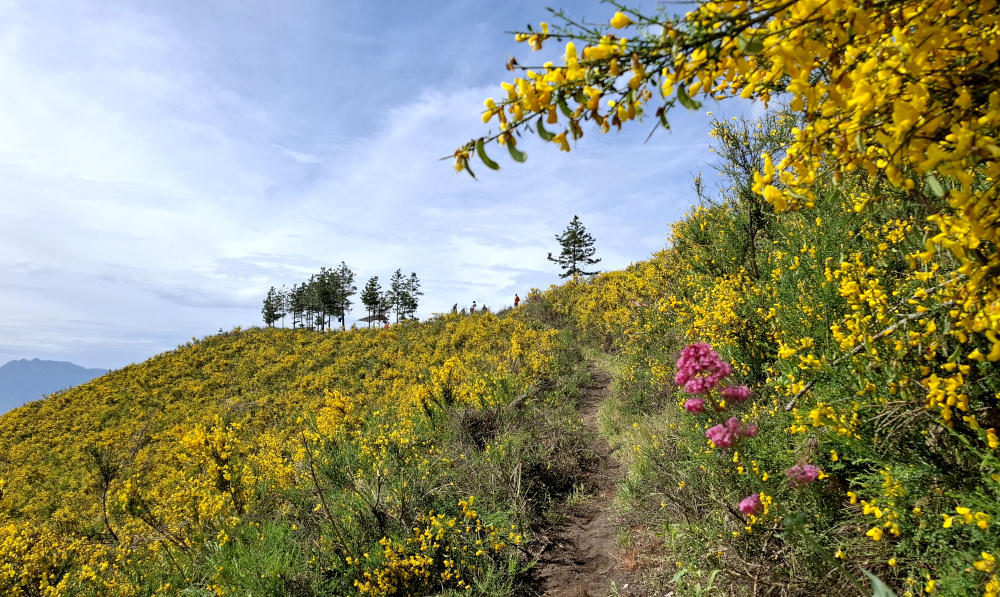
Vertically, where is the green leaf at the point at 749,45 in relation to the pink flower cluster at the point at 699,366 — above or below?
above

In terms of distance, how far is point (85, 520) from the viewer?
9.20 metres

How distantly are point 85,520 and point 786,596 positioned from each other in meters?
12.6

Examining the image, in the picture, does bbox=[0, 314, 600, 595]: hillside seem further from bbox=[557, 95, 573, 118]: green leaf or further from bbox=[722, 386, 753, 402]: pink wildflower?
bbox=[557, 95, 573, 118]: green leaf

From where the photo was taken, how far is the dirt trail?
3.49 metres

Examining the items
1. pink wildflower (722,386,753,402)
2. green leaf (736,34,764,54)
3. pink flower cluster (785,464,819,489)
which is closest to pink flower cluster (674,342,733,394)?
pink wildflower (722,386,753,402)

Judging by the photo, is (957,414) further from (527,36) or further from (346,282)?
(346,282)

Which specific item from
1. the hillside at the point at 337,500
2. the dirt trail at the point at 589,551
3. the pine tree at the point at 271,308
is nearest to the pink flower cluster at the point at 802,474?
the dirt trail at the point at 589,551

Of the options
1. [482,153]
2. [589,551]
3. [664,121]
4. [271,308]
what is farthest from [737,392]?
[271,308]

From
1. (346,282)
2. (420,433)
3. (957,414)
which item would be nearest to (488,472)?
(420,433)

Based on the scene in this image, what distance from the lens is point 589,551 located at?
399cm

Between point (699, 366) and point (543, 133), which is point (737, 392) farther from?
point (543, 133)

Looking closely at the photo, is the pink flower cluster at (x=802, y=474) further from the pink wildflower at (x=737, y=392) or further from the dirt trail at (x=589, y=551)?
the dirt trail at (x=589, y=551)

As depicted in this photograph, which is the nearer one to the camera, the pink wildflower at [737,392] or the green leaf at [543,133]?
the green leaf at [543,133]

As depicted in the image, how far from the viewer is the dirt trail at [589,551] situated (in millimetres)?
3488
